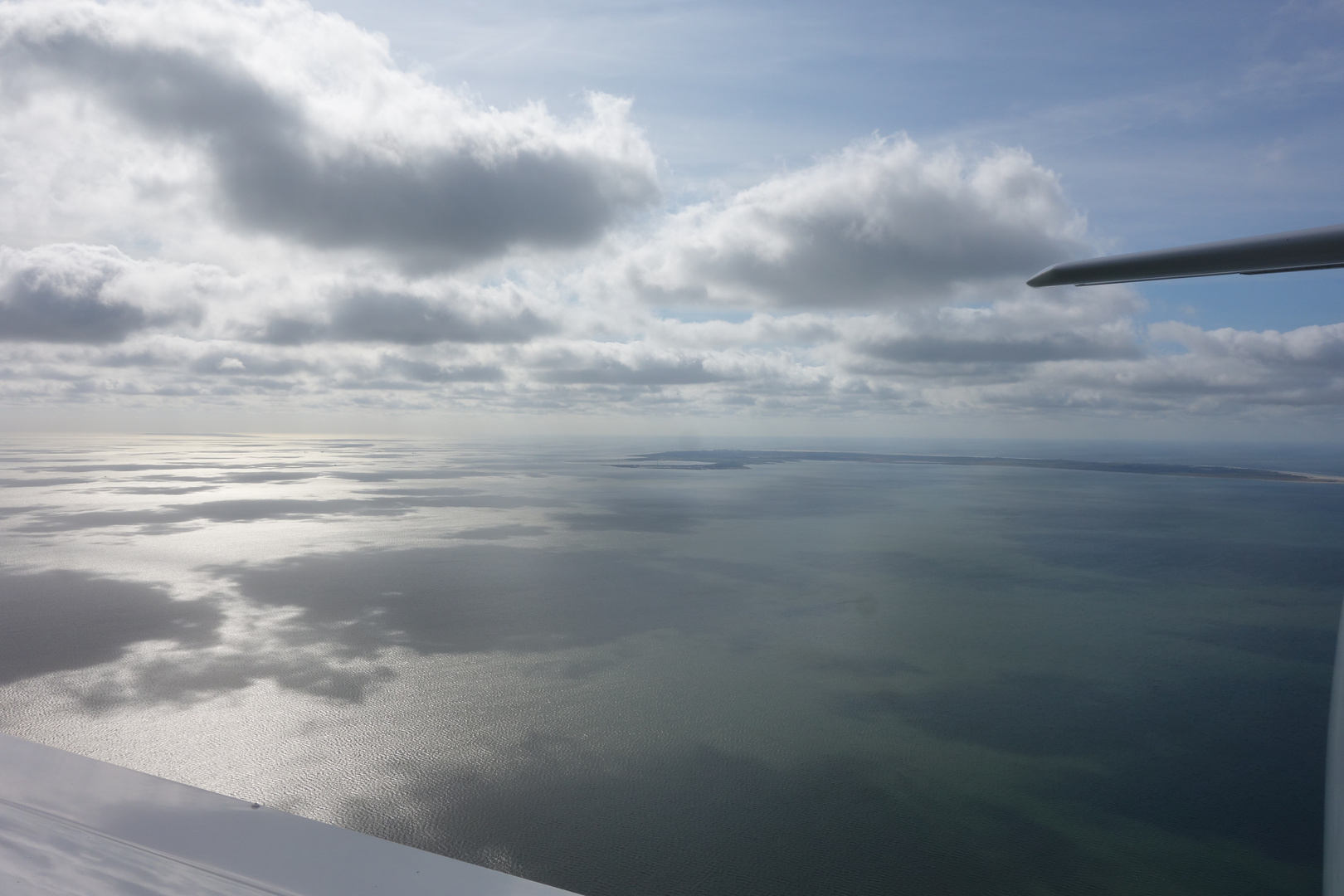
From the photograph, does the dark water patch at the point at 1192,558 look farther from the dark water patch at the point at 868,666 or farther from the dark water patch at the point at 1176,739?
the dark water patch at the point at 868,666

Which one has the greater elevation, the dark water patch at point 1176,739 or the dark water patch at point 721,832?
the dark water patch at point 721,832

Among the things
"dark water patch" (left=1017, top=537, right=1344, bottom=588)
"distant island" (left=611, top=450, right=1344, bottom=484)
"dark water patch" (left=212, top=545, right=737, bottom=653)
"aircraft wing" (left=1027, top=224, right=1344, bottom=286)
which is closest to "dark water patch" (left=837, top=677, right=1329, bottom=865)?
"dark water patch" (left=212, top=545, right=737, bottom=653)

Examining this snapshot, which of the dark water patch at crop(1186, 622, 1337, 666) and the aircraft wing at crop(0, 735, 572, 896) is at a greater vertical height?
the aircraft wing at crop(0, 735, 572, 896)

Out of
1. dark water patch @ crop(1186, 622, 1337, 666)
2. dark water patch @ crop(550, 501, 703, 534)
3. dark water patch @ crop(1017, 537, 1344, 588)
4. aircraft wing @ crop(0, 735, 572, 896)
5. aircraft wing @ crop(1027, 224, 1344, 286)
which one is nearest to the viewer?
aircraft wing @ crop(0, 735, 572, 896)

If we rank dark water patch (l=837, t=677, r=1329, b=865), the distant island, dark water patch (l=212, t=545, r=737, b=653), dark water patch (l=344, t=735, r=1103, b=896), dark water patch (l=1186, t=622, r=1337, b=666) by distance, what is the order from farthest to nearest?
the distant island < dark water patch (l=212, t=545, r=737, b=653) < dark water patch (l=1186, t=622, r=1337, b=666) < dark water patch (l=837, t=677, r=1329, b=865) < dark water patch (l=344, t=735, r=1103, b=896)

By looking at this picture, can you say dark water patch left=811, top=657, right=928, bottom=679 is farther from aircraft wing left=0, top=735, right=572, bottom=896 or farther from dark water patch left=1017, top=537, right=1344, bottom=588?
dark water patch left=1017, top=537, right=1344, bottom=588

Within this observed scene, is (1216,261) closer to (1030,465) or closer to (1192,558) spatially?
(1192,558)

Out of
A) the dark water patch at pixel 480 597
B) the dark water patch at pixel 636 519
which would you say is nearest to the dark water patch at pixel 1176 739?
the dark water patch at pixel 480 597
